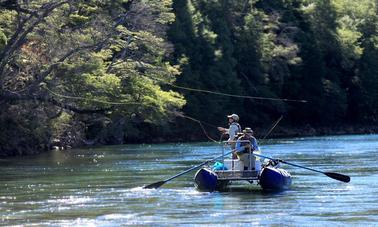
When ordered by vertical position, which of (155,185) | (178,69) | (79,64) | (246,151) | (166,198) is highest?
(178,69)

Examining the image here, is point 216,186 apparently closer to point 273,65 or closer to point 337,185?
point 337,185

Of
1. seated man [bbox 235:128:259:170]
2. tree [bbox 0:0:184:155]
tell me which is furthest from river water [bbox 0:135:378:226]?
tree [bbox 0:0:184:155]

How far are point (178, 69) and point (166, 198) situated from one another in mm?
43944

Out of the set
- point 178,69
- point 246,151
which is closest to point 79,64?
point 178,69

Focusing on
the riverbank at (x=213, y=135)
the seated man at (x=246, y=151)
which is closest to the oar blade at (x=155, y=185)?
the seated man at (x=246, y=151)

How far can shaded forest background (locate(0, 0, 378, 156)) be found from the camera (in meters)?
50.0

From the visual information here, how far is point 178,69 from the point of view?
71.0m

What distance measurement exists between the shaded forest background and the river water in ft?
17.0

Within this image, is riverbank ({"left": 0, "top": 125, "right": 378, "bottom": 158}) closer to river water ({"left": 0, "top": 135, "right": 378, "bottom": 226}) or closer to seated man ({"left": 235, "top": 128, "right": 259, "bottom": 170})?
river water ({"left": 0, "top": 135, "right": 378, "bottom": 226})

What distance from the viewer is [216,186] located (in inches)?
1134

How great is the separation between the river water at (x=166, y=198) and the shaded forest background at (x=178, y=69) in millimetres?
5190

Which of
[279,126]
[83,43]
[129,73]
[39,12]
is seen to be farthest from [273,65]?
[39,12]

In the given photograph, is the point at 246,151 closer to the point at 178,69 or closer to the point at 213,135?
the point at 178,69

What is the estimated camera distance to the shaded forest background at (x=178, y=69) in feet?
164
